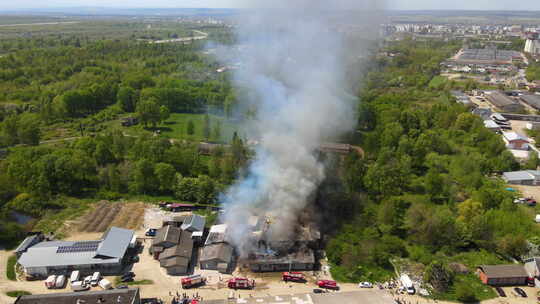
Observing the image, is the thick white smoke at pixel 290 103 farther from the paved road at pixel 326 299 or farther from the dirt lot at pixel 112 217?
the dirt lot at pixel 112 217

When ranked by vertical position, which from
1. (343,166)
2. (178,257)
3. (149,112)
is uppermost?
(149,112)

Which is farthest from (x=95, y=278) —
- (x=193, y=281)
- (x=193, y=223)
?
(x=193, y=223)

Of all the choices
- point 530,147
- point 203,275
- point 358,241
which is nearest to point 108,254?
point 203,275

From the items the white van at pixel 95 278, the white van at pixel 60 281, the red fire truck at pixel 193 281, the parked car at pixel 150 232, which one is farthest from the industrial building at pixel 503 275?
the white van at pixel 60 281

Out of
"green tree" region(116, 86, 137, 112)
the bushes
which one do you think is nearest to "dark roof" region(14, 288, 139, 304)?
the bushes

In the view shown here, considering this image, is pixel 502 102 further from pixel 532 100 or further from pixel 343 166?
pixel 343 166

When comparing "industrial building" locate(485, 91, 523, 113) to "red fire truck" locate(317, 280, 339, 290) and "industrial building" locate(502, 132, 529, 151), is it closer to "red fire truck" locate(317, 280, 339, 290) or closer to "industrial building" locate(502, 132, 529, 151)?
"industrial building" locate(502, 132, 529, 151)
